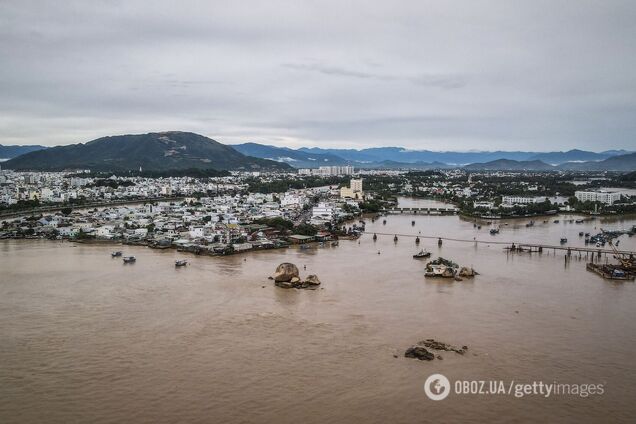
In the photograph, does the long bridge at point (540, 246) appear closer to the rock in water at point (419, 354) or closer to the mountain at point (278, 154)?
the rock in water at point (419, 354)

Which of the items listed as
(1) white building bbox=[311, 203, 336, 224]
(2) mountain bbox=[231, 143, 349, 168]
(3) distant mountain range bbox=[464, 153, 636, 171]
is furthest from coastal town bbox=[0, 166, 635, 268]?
(2) mountain bbox=[231, 143, 349, 168]

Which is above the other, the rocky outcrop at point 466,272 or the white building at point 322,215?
the white building at point 322,215

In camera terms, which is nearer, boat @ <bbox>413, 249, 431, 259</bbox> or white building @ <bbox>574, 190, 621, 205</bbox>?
boat @ <bbox>413, 249, 431, 259</bbox>

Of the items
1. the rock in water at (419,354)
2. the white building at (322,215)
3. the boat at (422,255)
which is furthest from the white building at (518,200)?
the rock in water at (419,354)

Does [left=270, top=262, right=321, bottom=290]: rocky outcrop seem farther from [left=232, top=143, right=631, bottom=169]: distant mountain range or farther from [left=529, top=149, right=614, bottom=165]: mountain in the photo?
[left=529, top=149, right=614, bottom=165]: mountain

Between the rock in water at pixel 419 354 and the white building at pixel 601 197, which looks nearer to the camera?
the rock in water at pixel 419 354

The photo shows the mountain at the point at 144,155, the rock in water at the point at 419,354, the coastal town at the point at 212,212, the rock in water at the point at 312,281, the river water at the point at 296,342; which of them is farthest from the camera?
the mountain at the point at 144,155
